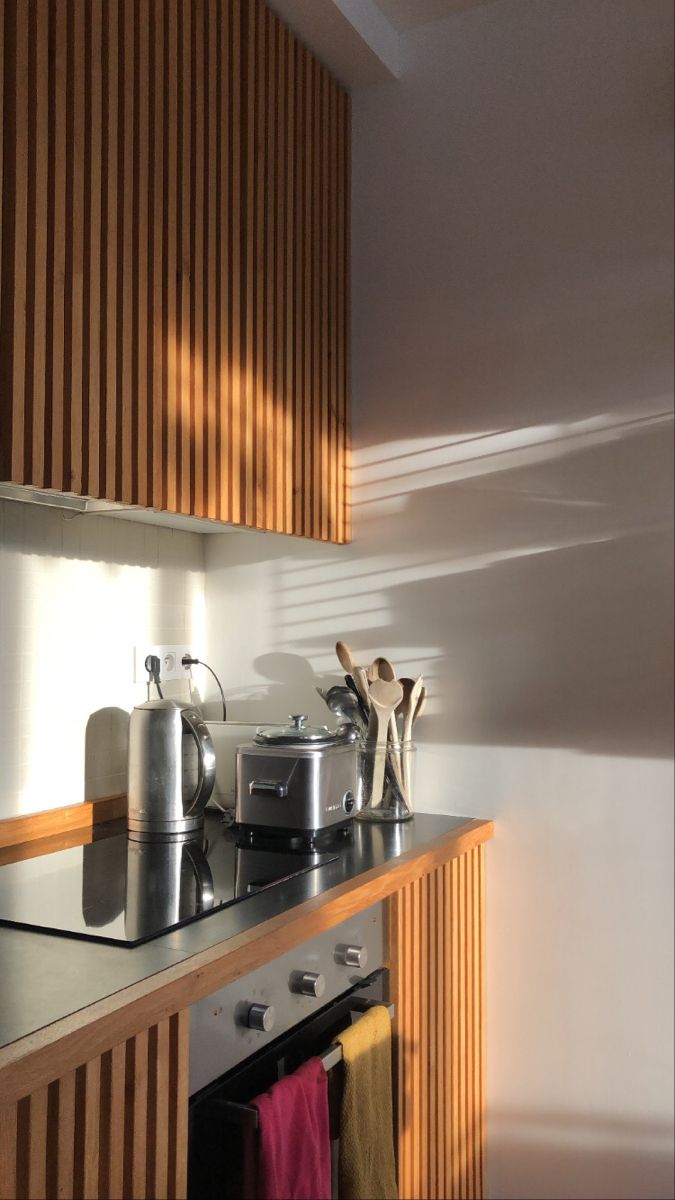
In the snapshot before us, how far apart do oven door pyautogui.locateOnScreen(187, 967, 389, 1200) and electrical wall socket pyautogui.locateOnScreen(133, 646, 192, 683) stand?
0.86 meters

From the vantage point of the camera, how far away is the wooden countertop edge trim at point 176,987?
0.93 metres

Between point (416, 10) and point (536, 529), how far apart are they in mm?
1164

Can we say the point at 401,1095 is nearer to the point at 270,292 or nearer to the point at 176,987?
the point at 176,987

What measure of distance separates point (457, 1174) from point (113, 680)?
3.86 ft

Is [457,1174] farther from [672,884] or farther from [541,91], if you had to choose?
[541,91]

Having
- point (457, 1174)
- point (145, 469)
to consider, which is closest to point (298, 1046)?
point (457, 1174)

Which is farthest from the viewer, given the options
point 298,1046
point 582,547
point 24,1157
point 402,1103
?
point 582,547

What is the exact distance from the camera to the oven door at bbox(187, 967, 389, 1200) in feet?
4.05

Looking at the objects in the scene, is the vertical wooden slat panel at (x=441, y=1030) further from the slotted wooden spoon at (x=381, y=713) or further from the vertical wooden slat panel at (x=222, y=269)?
the vertical wooden slat panel at (x=222, y=269)

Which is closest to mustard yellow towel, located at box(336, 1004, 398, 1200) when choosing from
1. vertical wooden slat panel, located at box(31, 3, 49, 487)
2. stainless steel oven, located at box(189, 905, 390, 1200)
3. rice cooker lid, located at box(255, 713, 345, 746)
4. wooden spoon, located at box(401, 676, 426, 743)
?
stainless steel oven, located at box(189, 905, 390, 1200)

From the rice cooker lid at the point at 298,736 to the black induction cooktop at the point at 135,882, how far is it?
0.19 metres

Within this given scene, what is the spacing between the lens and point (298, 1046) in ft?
4.70

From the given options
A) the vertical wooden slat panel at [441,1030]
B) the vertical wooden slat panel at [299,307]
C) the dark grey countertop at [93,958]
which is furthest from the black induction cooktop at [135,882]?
the vertical wooden slat panel at [299,307]

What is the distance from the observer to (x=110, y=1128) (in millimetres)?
1040
